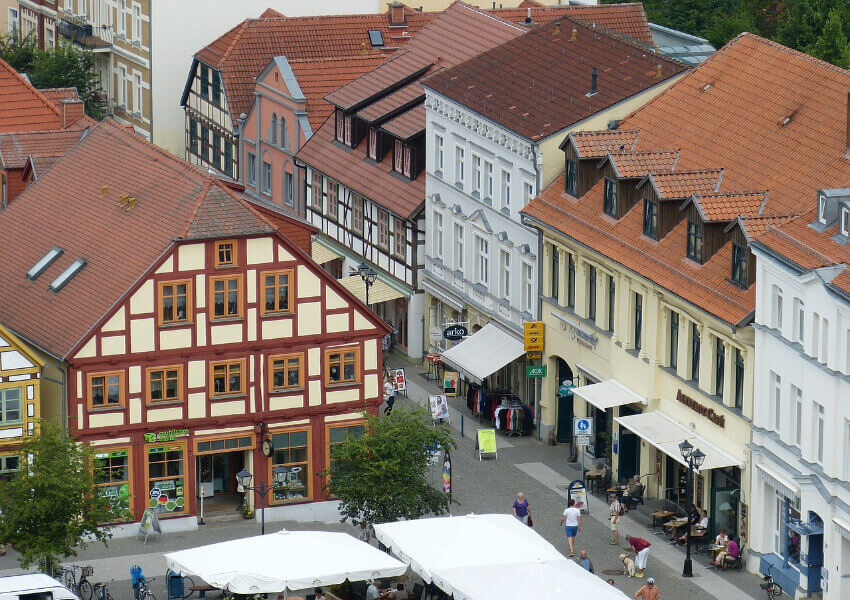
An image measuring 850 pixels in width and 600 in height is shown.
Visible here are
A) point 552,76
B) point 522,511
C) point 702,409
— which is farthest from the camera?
point 552,76

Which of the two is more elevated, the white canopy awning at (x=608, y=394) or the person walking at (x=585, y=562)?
the white canopy awning at (x=608, y=394)

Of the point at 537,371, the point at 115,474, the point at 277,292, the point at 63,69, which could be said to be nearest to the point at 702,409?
the point at 537,371

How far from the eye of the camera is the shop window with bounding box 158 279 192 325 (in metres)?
67.8

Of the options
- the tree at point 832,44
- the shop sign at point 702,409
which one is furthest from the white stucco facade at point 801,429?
the tree at point 832,44

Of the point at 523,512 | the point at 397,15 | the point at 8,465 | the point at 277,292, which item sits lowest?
the point at 523,512

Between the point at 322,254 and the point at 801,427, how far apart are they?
3608 cm

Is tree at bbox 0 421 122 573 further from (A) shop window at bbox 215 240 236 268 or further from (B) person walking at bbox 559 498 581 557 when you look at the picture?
(B) person walking at bbox 559 498 581 557

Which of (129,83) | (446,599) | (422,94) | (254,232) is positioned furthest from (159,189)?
(129,83)

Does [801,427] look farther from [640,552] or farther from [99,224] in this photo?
[99,224]

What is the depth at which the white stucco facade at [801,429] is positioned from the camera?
196 feet

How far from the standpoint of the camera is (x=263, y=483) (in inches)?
2717

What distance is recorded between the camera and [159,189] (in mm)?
70875

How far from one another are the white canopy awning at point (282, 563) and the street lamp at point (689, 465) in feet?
29.6

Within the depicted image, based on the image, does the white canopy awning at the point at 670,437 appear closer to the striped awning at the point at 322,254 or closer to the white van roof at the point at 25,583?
the white van roof at the point at 25,583
